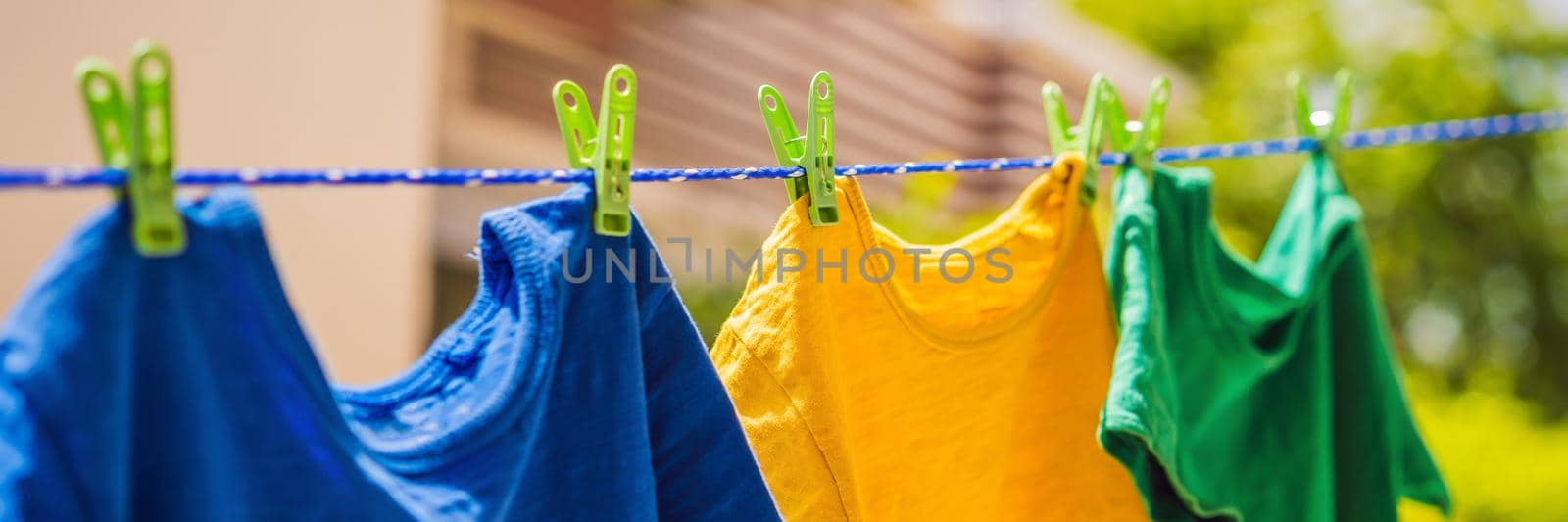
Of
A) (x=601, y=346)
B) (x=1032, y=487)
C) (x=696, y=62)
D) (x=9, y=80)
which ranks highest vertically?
(x=696, y=62)

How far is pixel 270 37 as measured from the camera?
95.1 inches

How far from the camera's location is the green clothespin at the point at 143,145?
528mm

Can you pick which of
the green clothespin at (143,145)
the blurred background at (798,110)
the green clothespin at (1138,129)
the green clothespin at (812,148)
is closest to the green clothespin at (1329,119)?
the green clothespin at (1138,129)

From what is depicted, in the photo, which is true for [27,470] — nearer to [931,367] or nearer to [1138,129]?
[931,367]

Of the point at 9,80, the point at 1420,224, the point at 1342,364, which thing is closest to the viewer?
the point at 1342,364

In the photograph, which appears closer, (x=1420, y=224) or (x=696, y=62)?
(x=696, y=62)

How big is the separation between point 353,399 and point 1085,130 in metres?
0.54

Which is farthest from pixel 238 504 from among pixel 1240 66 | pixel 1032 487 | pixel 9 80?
pixel 1240 66

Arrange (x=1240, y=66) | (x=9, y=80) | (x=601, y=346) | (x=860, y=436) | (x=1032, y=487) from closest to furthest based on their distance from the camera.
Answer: (x=601, y=346), (x=860, y=436), (x=1032, y=487), (x=9, y=80), (x=1240, y=66)

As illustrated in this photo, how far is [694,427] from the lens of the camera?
722mm

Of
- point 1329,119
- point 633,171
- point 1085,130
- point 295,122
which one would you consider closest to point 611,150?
point 633,171

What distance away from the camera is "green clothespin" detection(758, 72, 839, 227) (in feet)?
2.60

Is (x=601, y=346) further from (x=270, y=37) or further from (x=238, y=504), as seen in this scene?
(x=270, y=37)

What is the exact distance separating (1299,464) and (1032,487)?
235 mm
